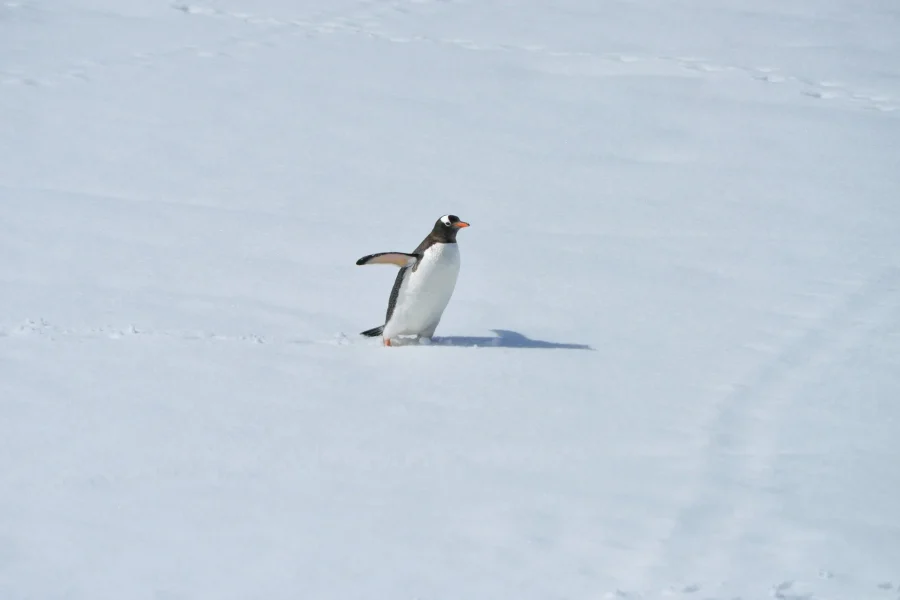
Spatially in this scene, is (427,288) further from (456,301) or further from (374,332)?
(456,301)

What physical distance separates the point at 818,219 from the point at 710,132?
5.47 ft

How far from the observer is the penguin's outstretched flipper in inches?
182

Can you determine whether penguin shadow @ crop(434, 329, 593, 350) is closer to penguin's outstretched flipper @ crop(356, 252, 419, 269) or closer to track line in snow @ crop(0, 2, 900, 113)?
penguin's outstretched flipper @ crop(356, 252, 419, 269)

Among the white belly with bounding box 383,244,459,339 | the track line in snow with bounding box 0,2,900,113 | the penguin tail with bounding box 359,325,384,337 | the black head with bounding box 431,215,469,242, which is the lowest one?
the penguin tail with bounding box 359,325,384,337

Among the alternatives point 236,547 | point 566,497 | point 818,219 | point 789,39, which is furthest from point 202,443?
point 789,39

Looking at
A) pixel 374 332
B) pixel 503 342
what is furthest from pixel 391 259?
pixel 503 342

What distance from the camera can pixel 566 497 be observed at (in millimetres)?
Answer: 3395

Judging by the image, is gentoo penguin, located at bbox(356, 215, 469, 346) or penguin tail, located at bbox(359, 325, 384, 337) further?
penguin tail, located at bbox(359, 325, 384, 337)

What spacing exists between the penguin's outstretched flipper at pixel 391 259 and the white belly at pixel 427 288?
0.15 feet

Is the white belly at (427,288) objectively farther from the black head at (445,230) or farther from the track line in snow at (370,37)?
the track line in snow at (370,37)

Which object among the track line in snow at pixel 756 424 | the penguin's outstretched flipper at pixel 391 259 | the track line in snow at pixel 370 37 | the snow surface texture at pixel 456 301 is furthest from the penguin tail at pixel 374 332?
the track line in snow at pixel 370 37

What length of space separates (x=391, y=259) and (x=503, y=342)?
61 cm

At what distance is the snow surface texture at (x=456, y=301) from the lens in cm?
310

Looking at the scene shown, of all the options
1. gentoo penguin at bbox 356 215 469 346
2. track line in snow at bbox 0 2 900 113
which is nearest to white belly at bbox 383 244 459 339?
gentoo penguin at bbox 356 215 469 346
